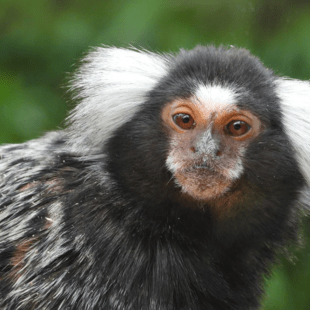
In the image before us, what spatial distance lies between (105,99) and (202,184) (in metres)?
0.81

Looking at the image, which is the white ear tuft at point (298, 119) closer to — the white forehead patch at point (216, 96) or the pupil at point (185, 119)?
the white forehead patch at point (216, 96)

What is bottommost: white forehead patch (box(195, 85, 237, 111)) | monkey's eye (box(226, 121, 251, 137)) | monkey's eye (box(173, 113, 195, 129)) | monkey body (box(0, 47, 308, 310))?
monkey body (box(0, 47, 308, 310))

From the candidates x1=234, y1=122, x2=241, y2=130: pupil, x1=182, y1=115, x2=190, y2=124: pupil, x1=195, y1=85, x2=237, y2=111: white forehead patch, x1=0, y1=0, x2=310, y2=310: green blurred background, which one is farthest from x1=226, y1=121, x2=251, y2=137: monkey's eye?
x1=0, y1=0, x2=310, y2=310: green blurred background

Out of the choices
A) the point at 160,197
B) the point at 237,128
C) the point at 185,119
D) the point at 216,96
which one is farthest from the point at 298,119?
the point at 160,197

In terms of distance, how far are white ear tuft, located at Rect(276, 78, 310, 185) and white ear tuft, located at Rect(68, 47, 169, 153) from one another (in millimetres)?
757

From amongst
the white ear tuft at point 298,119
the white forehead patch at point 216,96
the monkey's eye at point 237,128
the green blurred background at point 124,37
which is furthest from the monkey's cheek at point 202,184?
the green blurred background at point 124,37

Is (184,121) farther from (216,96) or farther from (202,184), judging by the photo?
(202,184)

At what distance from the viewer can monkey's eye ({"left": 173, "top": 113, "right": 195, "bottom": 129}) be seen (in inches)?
120

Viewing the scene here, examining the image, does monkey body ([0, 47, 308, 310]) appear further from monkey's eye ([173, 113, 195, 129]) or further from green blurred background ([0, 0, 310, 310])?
green blurred background ([0, 0, 310, 310])

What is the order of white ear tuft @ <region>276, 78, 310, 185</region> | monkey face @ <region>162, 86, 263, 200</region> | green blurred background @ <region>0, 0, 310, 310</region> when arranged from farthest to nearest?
green blurred background @ <region>0, 0, 310, 310</region> < white ear tuft @ <region>276, 78, 310, 185</region> < monkey face @ <region>162, 86, 263, 200</region>

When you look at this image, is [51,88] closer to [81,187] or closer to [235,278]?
[81,187]

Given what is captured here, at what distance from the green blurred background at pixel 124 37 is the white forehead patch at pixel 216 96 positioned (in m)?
1.80

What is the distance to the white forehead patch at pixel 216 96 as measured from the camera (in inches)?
119

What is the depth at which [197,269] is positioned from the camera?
3059mm
